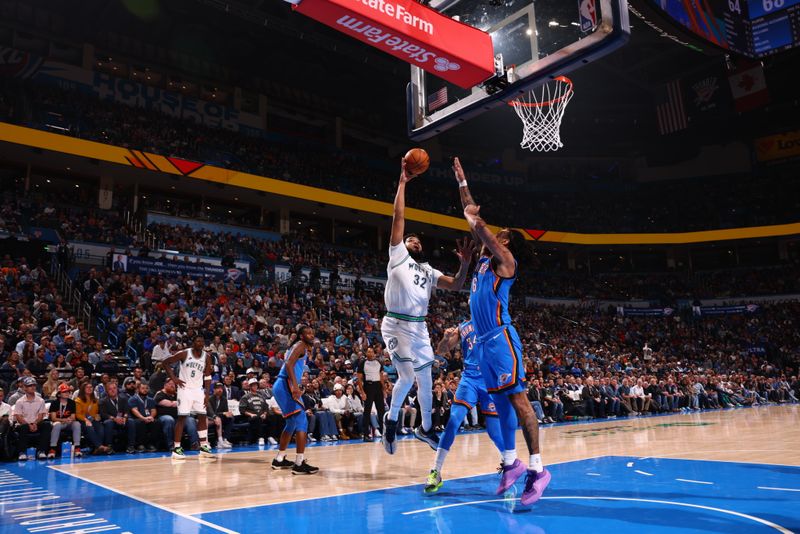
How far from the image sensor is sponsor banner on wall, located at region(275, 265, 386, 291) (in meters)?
21.9

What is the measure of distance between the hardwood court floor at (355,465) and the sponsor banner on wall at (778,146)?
31.0 m

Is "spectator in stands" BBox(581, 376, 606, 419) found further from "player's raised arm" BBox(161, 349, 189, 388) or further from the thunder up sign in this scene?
the thunder up sign

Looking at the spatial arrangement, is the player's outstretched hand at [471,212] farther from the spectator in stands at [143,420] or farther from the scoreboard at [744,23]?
the scoreboard at [744,23]

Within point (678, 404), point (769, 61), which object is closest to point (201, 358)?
point (678, 404)

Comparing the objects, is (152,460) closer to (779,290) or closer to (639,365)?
(639,365)

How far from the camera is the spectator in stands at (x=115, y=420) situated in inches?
339

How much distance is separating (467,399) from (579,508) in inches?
61.3

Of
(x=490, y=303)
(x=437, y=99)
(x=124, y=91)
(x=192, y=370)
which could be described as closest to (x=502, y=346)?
(x=490, y=303)

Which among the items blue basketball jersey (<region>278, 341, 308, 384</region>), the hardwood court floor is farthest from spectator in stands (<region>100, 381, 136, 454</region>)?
blue basketball jersey (<region>278, 341, 308, 384</region>)

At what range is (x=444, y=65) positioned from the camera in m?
6.16

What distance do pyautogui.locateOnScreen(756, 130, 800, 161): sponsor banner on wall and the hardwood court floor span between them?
31.0 m

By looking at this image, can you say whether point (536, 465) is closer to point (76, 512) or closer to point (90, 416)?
point (76, 512)

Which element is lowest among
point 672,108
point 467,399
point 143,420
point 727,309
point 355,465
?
point 355,465

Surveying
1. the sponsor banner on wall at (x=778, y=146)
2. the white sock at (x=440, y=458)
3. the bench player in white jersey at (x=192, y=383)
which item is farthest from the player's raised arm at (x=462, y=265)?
the sponsor banner on wall at (x=778, y=146)
